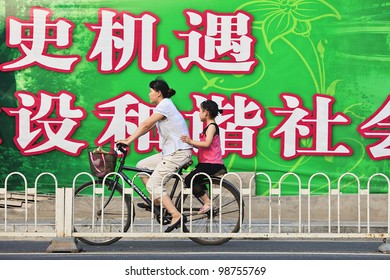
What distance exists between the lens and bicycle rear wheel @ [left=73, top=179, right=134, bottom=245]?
11.3 meters

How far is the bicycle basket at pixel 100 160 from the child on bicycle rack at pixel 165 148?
0.67 ft

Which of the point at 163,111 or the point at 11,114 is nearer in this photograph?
the point at 163,111

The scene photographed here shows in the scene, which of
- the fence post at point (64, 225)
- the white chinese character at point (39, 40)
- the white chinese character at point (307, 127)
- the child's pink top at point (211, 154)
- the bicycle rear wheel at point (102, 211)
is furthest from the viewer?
the white chinese character at point (307, 127)

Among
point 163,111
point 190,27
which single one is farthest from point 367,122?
point 163,111

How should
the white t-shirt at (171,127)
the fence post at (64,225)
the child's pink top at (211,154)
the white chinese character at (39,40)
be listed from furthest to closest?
1. the white chinese character at (39,40)
2. the child's pink top at (211,154)
3. the white t-shirt at (171,127)
4. the fence post at (64,225)

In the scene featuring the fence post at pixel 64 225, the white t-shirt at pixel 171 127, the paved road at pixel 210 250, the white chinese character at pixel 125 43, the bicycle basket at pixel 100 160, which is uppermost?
the white chinese character at pixel 125 43

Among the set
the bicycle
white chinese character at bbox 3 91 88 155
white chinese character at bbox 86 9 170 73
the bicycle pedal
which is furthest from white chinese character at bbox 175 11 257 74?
the bicycle pedal

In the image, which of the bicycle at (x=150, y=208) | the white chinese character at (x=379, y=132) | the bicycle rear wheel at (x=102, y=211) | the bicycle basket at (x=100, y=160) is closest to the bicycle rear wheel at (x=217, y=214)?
the bicycle at (x=150, y=208)

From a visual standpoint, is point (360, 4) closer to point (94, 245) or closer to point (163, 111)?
point (163, 111)

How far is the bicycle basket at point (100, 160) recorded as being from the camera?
37.2 ft

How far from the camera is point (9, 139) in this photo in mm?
15695

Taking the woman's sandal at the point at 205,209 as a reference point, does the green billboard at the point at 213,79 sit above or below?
above

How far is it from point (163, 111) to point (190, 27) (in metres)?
4.55

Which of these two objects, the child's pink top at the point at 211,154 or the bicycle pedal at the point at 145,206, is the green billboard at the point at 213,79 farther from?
the bicycle pedal at the point at 145,206
